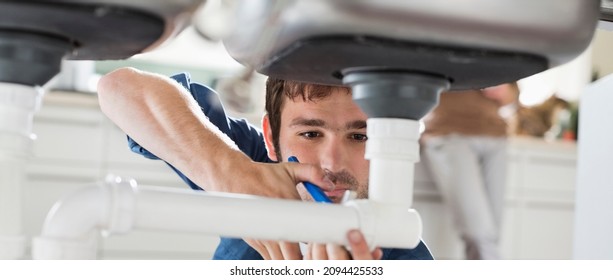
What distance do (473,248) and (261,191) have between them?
1972 millimetres

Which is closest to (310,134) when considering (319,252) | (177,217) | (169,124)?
(169,124)

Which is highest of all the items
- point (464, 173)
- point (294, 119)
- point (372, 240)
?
point (464, 173)

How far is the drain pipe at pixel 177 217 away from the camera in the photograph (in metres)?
0.36

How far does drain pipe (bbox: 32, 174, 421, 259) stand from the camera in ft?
1.18

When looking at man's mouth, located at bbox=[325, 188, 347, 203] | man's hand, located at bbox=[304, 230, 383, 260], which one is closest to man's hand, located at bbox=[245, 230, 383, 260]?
man's hand, located at bbox=[304, 230, 383, 260]

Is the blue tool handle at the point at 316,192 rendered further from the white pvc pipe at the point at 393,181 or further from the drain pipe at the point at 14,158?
the drain pipe at the point at 14,158

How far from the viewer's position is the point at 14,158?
0.38 metres

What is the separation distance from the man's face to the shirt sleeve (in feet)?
0.17

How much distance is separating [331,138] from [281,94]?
74 millimetres

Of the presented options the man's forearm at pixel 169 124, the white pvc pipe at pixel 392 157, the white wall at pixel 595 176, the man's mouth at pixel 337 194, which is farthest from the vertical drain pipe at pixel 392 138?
the white wall at pixel 595 176

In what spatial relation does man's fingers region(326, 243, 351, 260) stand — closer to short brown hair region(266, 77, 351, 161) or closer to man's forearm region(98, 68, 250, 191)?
man's forearm region(98, 68, 250, 191)
